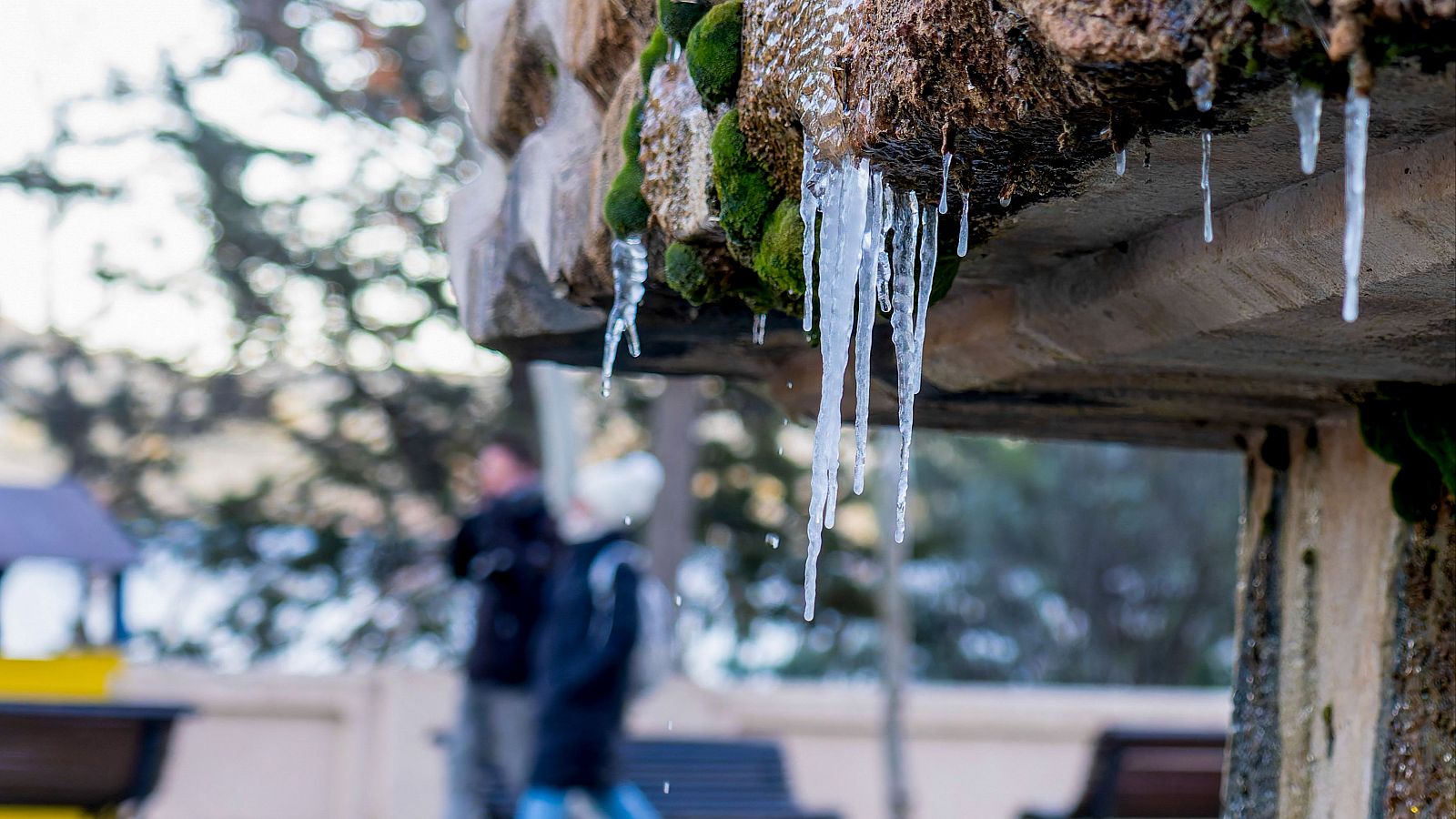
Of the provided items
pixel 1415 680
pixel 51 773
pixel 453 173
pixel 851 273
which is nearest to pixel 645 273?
pixel 851 273

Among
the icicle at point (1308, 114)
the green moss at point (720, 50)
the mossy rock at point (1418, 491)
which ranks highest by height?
the green moss at point (720, 50)

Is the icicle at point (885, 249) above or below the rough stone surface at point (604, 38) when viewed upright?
below

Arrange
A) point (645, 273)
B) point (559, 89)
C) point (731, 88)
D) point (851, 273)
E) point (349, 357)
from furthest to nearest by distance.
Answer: point (349, 357)
point (559, 89)
point (645, 273)
point (731, 88)
point (851, 273)

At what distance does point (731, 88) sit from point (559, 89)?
0.72 meters

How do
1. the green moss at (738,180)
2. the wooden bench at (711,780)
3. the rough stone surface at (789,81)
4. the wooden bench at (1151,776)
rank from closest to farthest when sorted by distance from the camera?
1. the rough stone surface at (789,81)
2. the green moss at (738,180)
3. the wooden bench at (711,780)
4. the wooden bench at (1151,776)

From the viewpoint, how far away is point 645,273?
6.88 feet

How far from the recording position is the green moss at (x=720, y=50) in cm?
178

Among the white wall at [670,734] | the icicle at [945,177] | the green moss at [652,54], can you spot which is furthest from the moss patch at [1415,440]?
the white wall at [670,734]

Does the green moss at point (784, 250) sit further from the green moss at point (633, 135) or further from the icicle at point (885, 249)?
the green moss at point (633, 135)

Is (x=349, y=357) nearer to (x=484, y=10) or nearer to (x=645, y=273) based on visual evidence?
(x=484, y=10)

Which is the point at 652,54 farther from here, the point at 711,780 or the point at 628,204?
the point at 711,780

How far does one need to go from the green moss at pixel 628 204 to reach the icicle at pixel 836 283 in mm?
362

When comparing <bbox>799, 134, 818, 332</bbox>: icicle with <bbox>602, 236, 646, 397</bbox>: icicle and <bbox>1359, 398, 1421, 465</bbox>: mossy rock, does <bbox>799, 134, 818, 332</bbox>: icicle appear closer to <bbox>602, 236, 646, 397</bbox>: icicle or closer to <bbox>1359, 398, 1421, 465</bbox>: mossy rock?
<bbox>602, 236, 646, 397</bbox>: icicle

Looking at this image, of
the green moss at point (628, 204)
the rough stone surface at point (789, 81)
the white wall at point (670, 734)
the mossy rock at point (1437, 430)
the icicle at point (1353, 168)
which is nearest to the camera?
the icicle at point (1353, 168)
